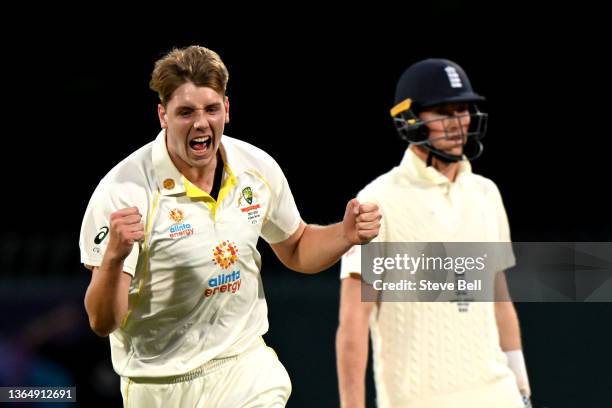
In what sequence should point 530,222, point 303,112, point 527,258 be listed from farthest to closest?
1. point 303,112
2. point 530,222
3. point 527,258

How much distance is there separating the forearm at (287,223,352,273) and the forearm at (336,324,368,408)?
40cm

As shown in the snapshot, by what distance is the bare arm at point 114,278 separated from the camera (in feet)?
11.3

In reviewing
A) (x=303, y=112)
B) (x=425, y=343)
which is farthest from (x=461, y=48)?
(x=425, y=343)

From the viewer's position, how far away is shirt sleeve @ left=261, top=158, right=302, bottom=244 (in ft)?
13.7

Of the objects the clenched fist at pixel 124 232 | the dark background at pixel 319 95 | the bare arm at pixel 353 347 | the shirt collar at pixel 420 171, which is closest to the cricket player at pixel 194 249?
the clenched fist at pixel 124 232

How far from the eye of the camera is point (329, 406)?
652 cm

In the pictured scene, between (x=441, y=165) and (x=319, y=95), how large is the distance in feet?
19.4

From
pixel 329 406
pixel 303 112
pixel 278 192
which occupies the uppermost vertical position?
pixel 303 112

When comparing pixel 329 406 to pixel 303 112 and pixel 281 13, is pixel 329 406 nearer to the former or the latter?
pixel 303 112

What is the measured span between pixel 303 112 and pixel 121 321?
6.85 m

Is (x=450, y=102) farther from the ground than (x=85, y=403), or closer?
farther from the ground

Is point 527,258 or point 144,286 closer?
point 144,286

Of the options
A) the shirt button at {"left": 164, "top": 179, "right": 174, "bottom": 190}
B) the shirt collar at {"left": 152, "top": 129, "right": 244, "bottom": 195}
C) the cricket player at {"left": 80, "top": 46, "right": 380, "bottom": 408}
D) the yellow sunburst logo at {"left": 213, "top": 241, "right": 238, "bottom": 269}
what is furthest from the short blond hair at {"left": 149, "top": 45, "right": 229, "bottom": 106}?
the yellow sunburst logo at {"left": 213, "top": 241, "right": 238, "bottom": 269}

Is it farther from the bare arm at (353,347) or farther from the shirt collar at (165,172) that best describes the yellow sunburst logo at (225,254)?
the bare arm at (353,347)
